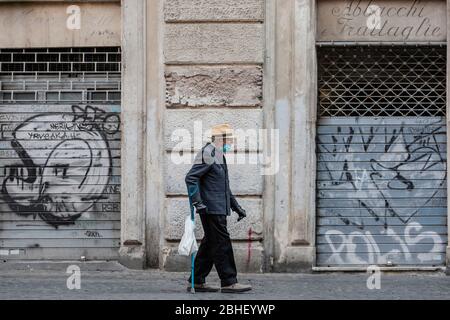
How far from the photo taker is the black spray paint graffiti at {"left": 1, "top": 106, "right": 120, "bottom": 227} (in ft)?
45.4

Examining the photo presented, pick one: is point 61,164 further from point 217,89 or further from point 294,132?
point 294,132

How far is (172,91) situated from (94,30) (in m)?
1.31

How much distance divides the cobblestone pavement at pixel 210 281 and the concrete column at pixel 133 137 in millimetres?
346

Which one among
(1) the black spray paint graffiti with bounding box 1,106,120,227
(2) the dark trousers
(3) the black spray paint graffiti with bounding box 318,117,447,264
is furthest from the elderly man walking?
(1) the black spray paint graffiti with bounding box 1,106,120,227

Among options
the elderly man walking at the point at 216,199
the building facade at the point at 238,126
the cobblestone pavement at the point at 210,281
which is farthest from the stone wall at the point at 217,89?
the elderly man walking at the point at 216,199

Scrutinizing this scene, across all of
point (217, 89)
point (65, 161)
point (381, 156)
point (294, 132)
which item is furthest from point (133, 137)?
point (381, 156)

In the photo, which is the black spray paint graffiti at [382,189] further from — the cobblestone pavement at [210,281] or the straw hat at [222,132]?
the straw hat at [222,132]

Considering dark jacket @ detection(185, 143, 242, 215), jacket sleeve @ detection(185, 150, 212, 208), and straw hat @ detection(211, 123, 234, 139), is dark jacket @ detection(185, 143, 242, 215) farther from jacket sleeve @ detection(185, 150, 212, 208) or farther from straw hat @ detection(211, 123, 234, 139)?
straw hat @ detection(211, 123, 234, 139)

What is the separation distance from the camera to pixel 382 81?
44.9 ft

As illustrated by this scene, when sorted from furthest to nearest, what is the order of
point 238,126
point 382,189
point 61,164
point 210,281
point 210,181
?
point 61,164, point 382,189, point 238,126, point 210,281, point 210,181

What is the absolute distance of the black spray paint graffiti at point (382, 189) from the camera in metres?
13.6

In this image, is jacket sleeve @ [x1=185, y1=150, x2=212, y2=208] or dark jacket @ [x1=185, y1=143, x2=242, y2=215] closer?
jacket sleeve @ [x1=185, y1=150, x2=212, y2=208]

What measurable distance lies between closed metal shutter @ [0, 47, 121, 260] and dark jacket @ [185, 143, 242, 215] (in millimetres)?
2786

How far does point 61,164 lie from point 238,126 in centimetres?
229
